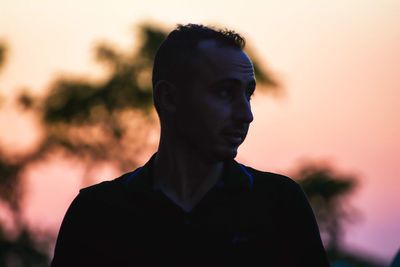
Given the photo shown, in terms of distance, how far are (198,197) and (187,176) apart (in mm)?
112

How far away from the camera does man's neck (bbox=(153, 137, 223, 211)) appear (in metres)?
4.05

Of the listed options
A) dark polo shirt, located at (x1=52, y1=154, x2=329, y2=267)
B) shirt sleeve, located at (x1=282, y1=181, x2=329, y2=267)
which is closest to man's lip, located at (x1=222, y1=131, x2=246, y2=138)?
dark polo shirt, located at (x1=52, y1=154, x2=329, y2=267)

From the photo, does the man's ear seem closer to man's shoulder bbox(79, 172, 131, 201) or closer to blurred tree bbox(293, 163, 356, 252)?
man's shoulder bbox(79, 172, 131, 201)

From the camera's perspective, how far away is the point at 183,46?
407 cm

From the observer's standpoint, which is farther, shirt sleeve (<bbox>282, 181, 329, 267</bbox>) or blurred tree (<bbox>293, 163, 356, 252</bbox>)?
blurred tree (<bbox>293, 163, 356, 252</bbox>)

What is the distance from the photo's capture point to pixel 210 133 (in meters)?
3.92

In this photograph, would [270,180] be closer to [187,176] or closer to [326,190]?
[187,176]

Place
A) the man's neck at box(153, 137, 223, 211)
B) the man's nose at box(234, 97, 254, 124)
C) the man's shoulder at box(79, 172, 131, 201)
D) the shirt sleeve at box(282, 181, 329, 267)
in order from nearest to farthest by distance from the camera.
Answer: the man's nose at box(234, 97, 254, 124) → the shirt sleeve at box(282, 181, 329, 267) → the man's neck at box(153, 137, 223, 211) → the man's shoulder at box(79, 172, 131, 201)

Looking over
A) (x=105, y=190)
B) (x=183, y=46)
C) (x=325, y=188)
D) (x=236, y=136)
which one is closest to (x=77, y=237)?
(x=105, y=190)

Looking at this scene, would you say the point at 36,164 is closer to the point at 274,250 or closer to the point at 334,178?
the point at 334,178

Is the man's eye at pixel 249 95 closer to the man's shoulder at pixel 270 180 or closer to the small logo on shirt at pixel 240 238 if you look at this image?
the man's shoulder at pixel 270 180

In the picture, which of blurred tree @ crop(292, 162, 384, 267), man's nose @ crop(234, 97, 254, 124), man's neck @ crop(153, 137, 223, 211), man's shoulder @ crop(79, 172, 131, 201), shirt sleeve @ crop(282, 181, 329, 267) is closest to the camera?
man's nose @ crop(234, 97, 254, 124)

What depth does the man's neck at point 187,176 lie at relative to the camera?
13.3 feet

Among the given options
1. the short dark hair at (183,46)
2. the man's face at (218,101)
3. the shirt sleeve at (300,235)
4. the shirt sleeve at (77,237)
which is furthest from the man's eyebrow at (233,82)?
the shirt sleeve at (77,237)
